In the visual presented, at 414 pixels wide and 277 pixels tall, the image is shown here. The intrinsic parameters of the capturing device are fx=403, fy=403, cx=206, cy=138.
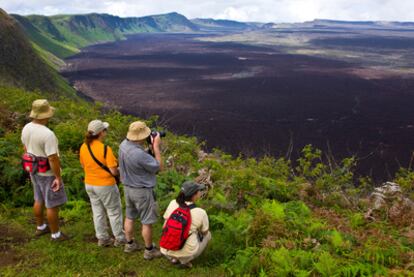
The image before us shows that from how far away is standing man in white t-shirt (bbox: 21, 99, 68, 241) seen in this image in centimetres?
612

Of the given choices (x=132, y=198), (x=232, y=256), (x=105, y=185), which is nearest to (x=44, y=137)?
(x=105, y=185)

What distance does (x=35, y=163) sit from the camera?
629 cm

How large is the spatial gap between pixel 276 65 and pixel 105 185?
98319 millimetres

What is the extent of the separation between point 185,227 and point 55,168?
2218 mm

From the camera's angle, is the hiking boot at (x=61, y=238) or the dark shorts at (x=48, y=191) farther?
the hiking boot at (x=61, y=238)

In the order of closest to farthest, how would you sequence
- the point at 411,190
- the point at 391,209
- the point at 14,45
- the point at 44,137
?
the point at 44,137 < the point at 391,209 < the point at 411,190 < the point at 14,45

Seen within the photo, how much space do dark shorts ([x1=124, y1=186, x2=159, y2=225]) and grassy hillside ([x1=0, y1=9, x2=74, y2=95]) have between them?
43.5m

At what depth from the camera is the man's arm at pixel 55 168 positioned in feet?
20.2

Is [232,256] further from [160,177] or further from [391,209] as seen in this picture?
[391,209]

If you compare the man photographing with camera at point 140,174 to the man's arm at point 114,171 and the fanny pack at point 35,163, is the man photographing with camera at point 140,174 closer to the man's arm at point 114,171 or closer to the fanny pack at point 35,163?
the man's arm at point 114,171

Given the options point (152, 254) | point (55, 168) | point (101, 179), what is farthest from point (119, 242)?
point (55, 168)

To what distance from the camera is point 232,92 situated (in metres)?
64.6

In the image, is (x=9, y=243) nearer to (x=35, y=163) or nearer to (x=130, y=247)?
(x=35, y=163)

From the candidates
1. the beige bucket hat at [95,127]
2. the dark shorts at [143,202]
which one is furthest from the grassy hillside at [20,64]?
the dark shorts at [143,202]
